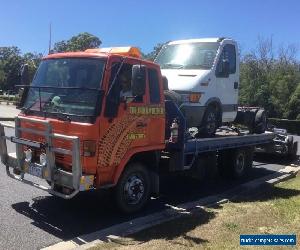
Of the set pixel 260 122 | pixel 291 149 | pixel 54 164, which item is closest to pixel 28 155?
pixel 54 164

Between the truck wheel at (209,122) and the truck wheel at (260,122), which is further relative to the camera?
the truck wheel at (260,122)

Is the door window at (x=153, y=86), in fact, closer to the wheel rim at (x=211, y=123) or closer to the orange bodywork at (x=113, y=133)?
the orange bodywork at (x=113, y=133)

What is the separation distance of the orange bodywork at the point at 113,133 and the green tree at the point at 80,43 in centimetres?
6169

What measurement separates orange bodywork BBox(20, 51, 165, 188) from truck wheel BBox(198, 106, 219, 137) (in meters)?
2.39

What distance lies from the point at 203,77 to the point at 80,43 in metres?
62.9

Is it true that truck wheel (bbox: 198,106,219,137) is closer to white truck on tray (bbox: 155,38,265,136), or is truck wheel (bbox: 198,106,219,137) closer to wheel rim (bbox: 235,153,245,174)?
white truck on tray (bbox: 155,38,265,136)

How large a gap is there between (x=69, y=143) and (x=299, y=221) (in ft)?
12.5

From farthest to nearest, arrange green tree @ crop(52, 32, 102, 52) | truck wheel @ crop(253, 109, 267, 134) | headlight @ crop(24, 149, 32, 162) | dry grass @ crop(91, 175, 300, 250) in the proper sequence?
green tree @ crop(52, 32, 102, 52), truck wheel @ crop(253, 109, 267, 134), headlight @ crop(24, 149, 32, 162), dry grass @ crop(91, 175, 300, 250)

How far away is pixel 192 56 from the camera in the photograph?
10289 mm

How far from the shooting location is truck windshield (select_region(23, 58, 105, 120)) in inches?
270

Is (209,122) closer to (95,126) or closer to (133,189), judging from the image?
(133,189)

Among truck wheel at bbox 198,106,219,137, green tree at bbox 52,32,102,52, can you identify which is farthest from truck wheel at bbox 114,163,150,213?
green tree at bbox 52,32,102,52

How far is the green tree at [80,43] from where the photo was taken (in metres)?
69.4

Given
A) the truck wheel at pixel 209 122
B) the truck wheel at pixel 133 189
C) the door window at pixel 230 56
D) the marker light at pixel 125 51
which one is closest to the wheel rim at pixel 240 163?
the truck wheel at pixel 209 122
